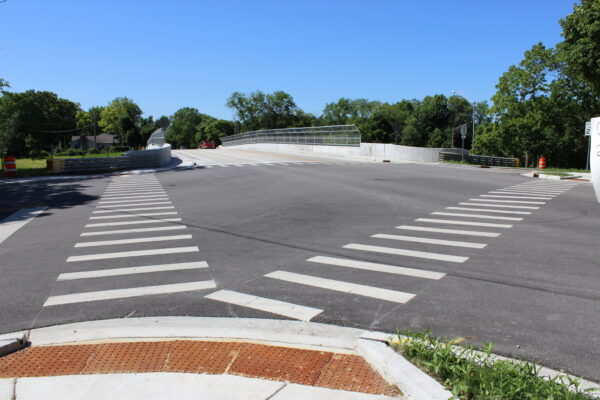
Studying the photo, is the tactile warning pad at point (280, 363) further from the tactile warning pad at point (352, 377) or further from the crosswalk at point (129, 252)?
the crosswalk at point (129, 252)

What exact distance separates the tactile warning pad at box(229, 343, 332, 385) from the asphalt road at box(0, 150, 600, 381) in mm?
808

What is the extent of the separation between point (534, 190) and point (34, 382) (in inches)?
661

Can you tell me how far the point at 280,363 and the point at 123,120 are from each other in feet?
381

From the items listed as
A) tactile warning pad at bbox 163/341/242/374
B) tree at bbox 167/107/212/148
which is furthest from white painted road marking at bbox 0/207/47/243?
tree at bbox 167/107/212/148

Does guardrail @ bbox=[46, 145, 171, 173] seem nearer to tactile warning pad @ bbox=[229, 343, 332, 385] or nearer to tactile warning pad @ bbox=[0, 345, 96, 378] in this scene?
tactile warning pad @ bbox=[0, 345, 96, 378]

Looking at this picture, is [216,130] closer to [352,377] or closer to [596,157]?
[596,157]

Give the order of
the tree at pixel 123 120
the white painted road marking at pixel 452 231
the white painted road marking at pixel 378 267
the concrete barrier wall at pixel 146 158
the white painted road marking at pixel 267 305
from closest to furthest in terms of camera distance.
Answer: the white painted road marking at pixel 267 305, the white painted road marking at pixel 378 267, the white painted road marking at pixel 452 231, the concrete barrier wall at pixel 146 158, the tree at pixel 123 120

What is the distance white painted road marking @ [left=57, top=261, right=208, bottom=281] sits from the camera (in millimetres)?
6359

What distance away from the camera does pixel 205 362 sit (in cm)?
376

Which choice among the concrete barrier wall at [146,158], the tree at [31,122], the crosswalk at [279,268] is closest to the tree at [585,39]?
the crosswalk at [279,268]

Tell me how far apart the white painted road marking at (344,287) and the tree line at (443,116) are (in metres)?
26.1

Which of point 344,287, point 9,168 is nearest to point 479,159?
point 9,168

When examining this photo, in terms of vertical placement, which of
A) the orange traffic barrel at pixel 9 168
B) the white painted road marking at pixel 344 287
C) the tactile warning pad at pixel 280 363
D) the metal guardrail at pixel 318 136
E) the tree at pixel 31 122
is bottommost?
the tactile warning pad at pixel 280 363

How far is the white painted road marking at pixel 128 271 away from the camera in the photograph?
20.9 ft
